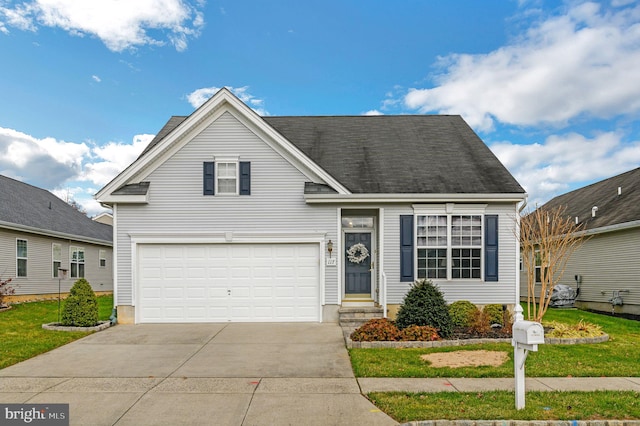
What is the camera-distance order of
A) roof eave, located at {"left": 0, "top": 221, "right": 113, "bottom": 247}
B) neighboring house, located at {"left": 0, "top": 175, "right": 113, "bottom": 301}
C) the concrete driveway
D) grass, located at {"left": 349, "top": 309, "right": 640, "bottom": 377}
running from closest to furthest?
1. the concrete driveway
2. grass, located at {"left": 349, "top": 309, "right": 640, "bottom": 377}
3. roof eave, located at {"left": 0, "top": 221, "right": 113, "bottom": 247}
4. neighboring house, located at {"left": 0, "top": 175, "right": 113, "bottom": 301}

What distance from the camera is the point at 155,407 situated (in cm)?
560

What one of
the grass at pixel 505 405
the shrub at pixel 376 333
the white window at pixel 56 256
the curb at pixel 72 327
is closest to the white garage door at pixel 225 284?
the curb at pixel 72 327

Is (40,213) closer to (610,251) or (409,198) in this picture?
(409,198)

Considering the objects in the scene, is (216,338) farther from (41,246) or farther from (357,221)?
(41,246)

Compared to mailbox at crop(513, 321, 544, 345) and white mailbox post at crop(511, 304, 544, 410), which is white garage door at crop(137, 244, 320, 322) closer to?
white mailbox post at crop(511, 304, 544, 410)

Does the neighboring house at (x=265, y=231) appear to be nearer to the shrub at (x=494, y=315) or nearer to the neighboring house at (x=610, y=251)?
the shrub at (x=494, y=315)

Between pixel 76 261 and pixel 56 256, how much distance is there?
4.80 feet

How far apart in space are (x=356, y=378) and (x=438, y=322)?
350cm

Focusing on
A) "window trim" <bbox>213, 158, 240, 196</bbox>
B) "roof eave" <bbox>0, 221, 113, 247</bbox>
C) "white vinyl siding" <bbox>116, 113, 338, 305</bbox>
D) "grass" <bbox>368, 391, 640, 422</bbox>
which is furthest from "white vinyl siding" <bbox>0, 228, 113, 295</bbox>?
"grass" <bbox>368, 391, 640, 422</bbox>

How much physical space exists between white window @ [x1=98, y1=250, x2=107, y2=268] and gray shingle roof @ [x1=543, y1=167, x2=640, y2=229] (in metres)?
23.5

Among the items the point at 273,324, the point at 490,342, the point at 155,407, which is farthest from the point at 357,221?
the point at 155,407

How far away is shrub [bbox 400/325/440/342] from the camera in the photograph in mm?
9180

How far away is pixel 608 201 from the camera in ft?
57.3

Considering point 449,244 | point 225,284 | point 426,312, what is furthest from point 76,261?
point 426,312
